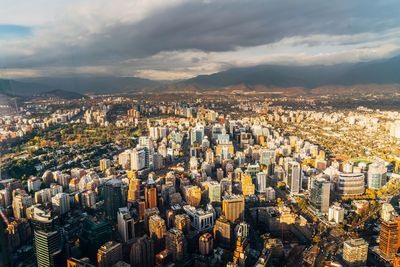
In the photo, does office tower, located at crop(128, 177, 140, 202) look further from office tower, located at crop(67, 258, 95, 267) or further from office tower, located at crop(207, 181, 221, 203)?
office tower, located at crop(67, 258, 95, 267)

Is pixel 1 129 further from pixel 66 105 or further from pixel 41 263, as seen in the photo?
pixel 66 105

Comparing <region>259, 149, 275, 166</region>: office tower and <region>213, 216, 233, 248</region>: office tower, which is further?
<region>259, 149, 275, 166</region>: office tower

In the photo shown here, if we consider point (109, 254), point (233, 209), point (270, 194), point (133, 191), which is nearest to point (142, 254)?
point (109, 254)

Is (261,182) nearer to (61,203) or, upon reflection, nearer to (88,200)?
(88,200)

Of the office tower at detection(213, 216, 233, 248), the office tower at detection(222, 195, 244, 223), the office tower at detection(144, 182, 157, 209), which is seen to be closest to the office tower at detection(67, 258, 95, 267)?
the office tower at detection(213, 216, 233, 248)

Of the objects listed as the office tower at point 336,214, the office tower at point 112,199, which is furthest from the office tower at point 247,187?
the office tower at point 112,199

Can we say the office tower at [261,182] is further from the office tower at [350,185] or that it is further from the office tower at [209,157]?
the office tower at [209,157]
